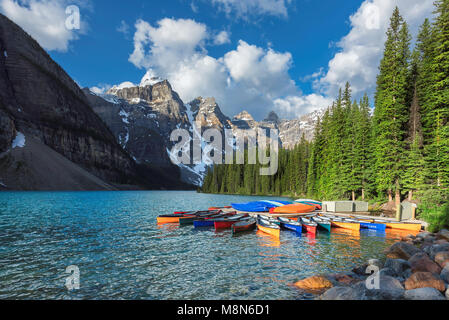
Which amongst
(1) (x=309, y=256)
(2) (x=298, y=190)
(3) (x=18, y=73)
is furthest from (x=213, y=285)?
(3) (x=18, y=73)

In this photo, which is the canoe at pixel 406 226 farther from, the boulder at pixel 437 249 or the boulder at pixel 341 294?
the boulder at pixel 341 294

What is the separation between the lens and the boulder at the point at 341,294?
28.7ft

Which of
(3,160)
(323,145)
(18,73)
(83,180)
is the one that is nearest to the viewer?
(323,145)

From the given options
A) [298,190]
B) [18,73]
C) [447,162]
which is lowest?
[298,190]

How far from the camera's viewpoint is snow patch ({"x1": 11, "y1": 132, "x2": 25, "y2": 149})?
112m

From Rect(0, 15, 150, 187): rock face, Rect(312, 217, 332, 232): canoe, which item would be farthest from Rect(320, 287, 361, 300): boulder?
Rect(0, 15, 150, 187): rock face

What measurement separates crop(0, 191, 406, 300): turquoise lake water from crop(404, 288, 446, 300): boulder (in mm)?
4064

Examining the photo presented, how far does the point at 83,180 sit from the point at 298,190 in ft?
369

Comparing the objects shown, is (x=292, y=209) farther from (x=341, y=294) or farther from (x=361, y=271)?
(x=341, y=294)

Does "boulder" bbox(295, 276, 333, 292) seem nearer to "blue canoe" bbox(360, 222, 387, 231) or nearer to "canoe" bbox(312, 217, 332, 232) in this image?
"canoe" bbox(312, 217, 332, 232)

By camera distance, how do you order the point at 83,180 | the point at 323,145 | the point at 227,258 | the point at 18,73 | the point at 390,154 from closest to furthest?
the point at 227,258 < the point at 390,154 < the point at 323,145 < the point at 83,180 < the point at 18,73

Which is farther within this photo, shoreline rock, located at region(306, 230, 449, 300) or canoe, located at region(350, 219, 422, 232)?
canoe, located at region(350, 219, 422, 232)

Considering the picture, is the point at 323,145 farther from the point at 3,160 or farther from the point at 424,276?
the point at 3,160

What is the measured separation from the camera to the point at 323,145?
66.4 m
